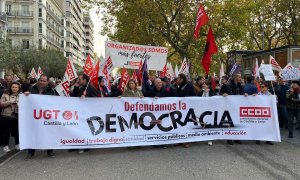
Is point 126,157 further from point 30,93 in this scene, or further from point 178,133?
point 30,93

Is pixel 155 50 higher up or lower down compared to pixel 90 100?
higher up

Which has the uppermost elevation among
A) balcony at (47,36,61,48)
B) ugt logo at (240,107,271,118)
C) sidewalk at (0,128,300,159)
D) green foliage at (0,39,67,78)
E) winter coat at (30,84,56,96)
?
balcony at (47,36,61,48)

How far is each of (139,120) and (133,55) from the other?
381 centimetres

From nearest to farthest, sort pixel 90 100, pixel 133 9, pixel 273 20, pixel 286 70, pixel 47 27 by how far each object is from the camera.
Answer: pixel 90 100 → pixel 286 70 → pixel 133 9 → pixel 273 20 → pixel 47 27

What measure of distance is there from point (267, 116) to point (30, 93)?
5.76 meters

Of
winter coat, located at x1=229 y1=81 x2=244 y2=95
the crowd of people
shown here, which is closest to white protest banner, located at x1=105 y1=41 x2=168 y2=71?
the crowd of people

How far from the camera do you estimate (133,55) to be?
1219cm

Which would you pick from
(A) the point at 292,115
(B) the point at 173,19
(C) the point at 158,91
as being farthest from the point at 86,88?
(B) the point at 173,19

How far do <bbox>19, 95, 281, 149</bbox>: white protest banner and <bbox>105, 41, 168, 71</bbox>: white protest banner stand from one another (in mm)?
3274

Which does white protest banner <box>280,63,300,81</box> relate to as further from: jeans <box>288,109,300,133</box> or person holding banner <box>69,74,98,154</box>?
person holding banner <box>69,74,98,154</box>

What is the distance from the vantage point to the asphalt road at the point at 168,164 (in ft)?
21.5

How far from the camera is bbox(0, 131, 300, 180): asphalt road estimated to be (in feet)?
21.5

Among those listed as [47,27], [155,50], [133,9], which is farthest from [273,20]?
[47,27]

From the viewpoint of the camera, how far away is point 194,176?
6.43 m
